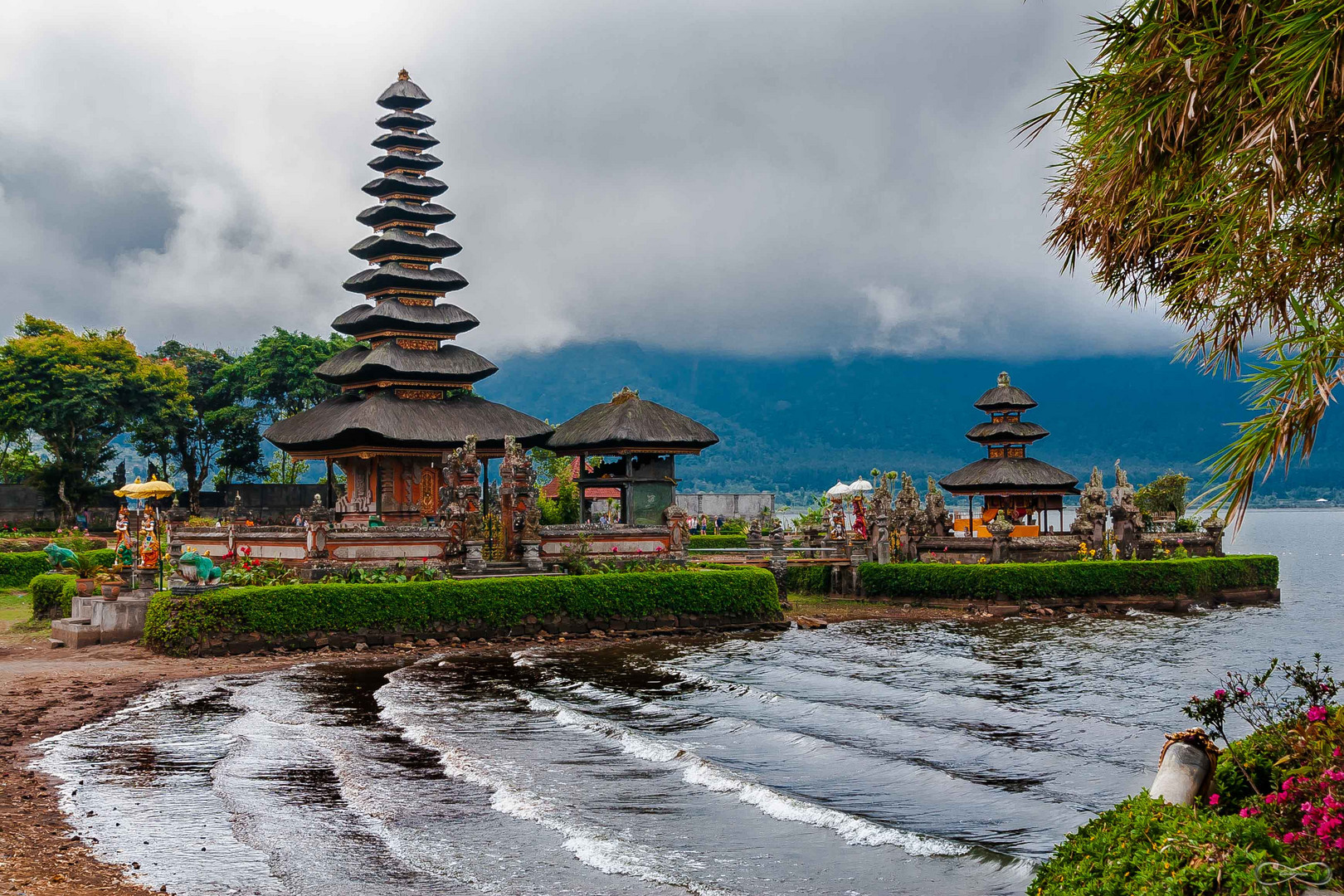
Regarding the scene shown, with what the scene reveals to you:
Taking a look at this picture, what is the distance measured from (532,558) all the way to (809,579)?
46.4 ft

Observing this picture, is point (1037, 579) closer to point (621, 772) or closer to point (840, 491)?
point (840, 491)

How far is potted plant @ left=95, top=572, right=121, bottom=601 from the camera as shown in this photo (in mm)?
25719

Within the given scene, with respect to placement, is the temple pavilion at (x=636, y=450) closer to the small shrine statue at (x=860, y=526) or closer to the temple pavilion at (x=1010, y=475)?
the small shrine statue at (x=860, y=526)

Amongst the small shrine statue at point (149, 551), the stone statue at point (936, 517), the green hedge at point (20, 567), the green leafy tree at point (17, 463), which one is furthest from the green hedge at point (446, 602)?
the green leafy tree at point (17, 463)

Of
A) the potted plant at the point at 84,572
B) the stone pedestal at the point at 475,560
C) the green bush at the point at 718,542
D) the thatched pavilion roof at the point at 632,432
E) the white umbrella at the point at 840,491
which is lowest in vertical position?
the potted plant at the point at 84,572

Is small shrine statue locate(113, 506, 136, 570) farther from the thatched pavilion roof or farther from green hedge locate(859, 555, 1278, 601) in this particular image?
green hedge locate(859, 555, 1278, 601)

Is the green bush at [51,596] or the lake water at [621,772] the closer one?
the lake water at [621,772]

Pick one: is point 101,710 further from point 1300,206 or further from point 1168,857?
point 1300,206

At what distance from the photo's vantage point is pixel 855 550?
4072 cm

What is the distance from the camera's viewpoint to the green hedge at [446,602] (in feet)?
79.3

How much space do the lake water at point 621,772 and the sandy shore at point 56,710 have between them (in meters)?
0.38

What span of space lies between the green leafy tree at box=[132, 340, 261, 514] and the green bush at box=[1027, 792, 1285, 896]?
2412 inches

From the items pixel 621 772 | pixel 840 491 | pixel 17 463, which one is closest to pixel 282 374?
pixel 17 463

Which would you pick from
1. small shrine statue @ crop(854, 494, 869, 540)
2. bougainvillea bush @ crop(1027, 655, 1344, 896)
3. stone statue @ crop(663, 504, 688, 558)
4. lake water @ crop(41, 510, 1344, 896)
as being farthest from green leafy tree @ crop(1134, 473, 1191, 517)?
bougainvillea bush @ crop(1027, 655, 1344, 896)
